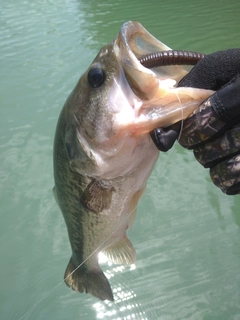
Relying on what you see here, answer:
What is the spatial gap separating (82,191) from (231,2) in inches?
488

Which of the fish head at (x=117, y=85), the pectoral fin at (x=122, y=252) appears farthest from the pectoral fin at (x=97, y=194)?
the pectoral fin at (x=122, y=252)

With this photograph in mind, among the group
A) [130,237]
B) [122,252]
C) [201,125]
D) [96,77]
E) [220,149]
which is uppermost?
[96,77]

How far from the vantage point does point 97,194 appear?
183 cm

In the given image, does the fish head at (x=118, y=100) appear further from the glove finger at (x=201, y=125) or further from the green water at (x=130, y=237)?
the green water at (x=130, y=237)

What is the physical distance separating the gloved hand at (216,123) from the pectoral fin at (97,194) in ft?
1.52

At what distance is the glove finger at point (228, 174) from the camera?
1.47m

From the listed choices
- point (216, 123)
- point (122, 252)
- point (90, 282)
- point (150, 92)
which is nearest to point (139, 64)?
point (150, 92)

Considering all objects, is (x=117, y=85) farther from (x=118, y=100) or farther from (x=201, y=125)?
(x=201, y=125)

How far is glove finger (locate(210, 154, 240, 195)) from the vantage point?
57.7 inches

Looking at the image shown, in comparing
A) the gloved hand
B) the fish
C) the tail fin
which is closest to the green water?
the fish

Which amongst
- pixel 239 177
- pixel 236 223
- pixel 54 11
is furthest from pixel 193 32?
pixel 239 177

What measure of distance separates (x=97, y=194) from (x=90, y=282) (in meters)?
0.81

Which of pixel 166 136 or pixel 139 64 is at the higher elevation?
pixel 139 64

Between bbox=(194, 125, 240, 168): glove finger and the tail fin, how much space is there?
3.90 feet
